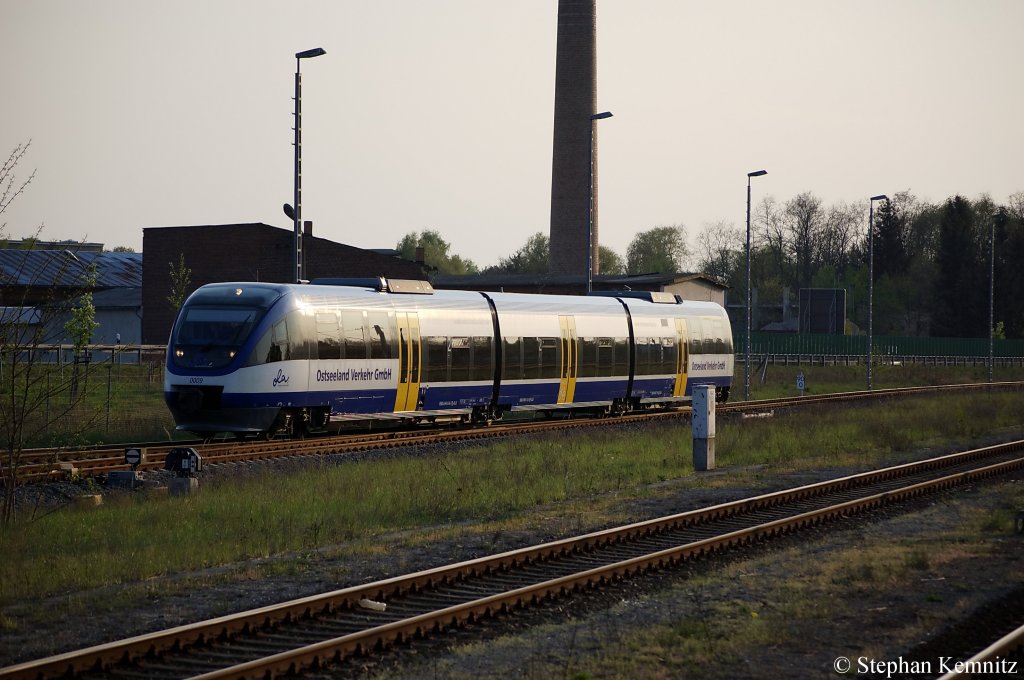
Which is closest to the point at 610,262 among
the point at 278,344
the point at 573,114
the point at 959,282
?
the point at 959,282

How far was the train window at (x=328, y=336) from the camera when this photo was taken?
25.7m

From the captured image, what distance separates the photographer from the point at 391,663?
9602mm

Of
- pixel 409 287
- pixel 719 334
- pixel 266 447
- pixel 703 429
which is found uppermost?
pixel 409 287

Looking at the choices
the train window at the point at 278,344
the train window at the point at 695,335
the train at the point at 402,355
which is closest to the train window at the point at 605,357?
the train at the point at 402,355

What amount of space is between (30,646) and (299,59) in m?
21.7

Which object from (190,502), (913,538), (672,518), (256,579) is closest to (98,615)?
(256,579)

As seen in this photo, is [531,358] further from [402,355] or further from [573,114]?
[573,114]

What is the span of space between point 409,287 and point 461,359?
2.23 m

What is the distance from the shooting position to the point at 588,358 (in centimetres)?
3425

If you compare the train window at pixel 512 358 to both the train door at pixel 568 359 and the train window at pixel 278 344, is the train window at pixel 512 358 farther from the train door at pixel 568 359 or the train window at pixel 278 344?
the train window at pixel 278 344

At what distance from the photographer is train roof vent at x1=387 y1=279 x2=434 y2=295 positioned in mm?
28297

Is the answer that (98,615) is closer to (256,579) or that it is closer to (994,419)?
(256,579)

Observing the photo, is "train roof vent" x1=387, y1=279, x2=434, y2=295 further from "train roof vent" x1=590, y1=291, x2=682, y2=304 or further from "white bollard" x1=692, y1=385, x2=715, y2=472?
"train roof vent" x1=590, y1=291, x2=682, y2=304

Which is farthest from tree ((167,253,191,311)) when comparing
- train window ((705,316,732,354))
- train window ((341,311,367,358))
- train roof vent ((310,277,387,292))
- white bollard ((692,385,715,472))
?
white bollard ((692,385,715,472))
